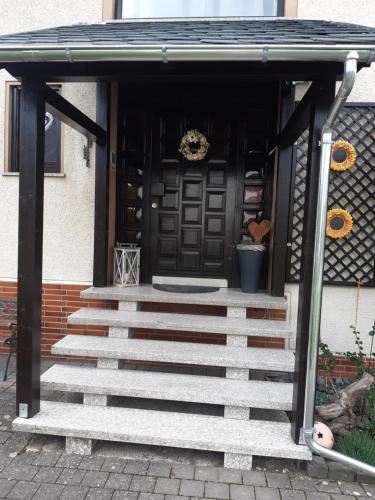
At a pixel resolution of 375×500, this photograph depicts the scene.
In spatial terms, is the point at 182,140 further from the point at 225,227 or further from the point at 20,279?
the point at 20,279

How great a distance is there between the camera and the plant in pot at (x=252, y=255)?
3725 millimetres

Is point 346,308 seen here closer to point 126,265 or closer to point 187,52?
point 126,265

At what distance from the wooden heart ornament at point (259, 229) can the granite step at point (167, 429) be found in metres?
Answer: 1.86

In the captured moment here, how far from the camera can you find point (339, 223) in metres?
3.77

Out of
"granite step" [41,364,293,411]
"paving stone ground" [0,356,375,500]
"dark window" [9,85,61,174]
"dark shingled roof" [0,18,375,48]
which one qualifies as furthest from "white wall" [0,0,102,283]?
"paving stone ground" [0,356,375,500]

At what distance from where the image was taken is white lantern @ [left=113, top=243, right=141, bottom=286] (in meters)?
3.93

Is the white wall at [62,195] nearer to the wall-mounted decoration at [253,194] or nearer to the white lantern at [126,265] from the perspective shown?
the white lantern at [126,265]

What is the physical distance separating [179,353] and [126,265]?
1318mm

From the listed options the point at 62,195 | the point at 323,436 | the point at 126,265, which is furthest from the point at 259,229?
the point at 62,195

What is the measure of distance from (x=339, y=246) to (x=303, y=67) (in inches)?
81.1

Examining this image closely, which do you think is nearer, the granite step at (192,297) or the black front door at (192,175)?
the granite step at (192,297)

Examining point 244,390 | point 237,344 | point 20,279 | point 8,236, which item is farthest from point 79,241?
point 244,390

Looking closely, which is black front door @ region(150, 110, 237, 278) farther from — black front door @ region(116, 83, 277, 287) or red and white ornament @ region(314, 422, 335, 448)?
red and white ornament @ region(314, 422, 335, 448)

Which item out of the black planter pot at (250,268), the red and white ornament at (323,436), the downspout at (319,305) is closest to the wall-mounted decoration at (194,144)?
the black planter pot at (250,268)
